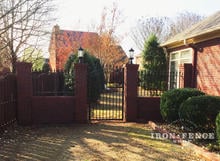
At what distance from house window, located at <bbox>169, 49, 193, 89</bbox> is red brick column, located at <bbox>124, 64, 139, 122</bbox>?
2266 mm

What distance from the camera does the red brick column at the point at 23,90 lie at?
8.70 m

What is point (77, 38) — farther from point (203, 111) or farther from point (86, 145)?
point (203, 111)

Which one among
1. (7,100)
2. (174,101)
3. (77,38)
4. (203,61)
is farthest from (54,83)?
(77,38)

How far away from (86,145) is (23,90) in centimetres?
347

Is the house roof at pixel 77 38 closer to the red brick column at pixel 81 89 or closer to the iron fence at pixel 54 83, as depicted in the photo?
the iron fence at pixel 54 83

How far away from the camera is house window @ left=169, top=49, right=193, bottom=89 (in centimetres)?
1179

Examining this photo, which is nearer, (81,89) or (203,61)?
(81,89)

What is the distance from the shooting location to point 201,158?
18.1 ft

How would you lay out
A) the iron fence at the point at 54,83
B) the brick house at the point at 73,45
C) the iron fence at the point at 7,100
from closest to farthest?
the iron fence at the point at 7,100 < the iron fence at the point at 54,83 < the brick house at the point at 73,45

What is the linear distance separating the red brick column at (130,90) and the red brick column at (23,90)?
3366 millimetres

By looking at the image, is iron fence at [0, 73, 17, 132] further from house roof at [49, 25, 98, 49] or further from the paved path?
house roof at [49, 25, 98, 49]

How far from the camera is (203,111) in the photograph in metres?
6.69

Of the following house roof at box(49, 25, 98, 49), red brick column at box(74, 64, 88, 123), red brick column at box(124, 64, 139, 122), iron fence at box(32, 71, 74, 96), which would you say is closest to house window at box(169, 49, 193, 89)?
red brick column at box(124, 64, 139, 122)

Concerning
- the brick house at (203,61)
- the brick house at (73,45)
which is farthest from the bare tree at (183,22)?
the brick house at (203,61)
